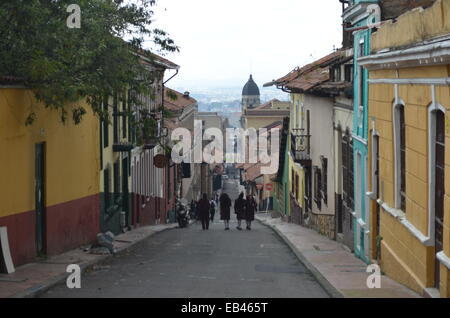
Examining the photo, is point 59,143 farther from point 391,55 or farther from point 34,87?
point 391,55

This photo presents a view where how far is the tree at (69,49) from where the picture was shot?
14.4 metres

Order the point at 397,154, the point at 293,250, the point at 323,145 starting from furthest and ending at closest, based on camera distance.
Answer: the point at 323,145 < the point at 293,250 < the point at 397,154

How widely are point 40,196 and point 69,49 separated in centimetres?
310

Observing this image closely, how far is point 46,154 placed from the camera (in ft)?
56.0

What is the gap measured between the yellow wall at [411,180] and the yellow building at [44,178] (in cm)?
645

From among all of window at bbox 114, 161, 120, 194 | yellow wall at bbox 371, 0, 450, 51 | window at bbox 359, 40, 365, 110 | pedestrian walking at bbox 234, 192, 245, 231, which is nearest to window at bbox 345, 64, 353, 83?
window at bbox 359, 40, 365, 110

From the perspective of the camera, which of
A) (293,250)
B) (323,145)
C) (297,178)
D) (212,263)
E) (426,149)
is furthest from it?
(297,178)

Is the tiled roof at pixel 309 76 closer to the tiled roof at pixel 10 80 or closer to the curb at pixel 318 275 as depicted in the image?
the curb at pixel 318 275

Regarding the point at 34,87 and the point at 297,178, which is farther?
the point at 297,178

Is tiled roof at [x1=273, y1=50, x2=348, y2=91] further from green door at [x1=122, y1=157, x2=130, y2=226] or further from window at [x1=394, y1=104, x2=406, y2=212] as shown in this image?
window at [x1=394, y1=104, x2=406, y2=212]

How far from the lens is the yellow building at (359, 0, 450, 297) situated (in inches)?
433

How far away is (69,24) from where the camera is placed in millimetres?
15422
